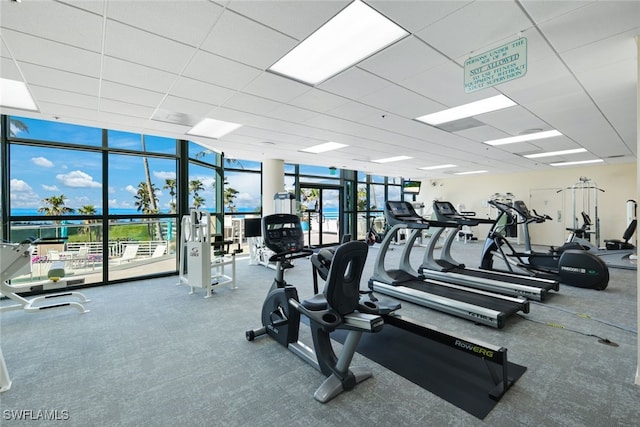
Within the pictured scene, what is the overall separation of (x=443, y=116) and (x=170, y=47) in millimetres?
3529

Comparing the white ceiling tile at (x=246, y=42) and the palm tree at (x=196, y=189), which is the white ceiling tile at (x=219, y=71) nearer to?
the white ceiling tile at (x=246, y=42)

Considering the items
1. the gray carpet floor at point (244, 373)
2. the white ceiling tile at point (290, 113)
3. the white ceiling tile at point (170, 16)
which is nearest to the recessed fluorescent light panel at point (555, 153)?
the gray carpet floor at point (244, 373)

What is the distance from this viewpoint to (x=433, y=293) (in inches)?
153

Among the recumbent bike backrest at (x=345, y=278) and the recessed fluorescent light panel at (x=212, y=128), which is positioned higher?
the recessed fluorescent light panel at (x=212, y=128)

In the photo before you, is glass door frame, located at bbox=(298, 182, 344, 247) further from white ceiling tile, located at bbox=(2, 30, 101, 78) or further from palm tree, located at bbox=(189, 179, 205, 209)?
white ceiling tile, located at bbox=(2, 30, 101, 78)

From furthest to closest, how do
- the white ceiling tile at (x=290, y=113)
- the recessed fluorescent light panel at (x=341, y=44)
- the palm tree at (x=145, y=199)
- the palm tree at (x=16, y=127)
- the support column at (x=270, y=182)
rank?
the support column at (x=270, y=182) < the palm tree at (x=145, y=199) < the palm tree at (x=16, y=127) < the white ceiling tile at (x=290, y=113) < the recessed fluorescent light panel at (x=341, y=44)

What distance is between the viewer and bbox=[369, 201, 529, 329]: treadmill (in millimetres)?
3305

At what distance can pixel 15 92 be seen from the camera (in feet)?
10.5

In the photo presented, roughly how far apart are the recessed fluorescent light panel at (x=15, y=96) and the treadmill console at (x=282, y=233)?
3.01 meters

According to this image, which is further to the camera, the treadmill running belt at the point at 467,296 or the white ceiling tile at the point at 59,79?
the treadmill running belt at the point at 467,296

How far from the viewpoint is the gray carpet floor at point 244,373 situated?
1891 millimetres

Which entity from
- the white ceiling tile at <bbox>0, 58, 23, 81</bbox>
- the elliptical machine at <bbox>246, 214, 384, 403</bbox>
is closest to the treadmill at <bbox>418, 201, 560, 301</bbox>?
the elliptical machine at <bbox>246, 214, 384, 403</bbox>

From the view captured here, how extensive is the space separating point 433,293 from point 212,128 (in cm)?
433

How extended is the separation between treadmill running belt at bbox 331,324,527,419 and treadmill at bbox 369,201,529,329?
2.74 feet
